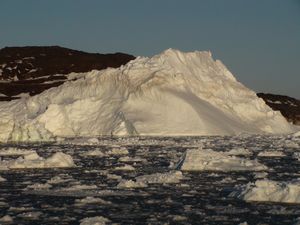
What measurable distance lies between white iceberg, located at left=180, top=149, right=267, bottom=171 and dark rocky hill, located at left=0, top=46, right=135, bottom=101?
62.2 m

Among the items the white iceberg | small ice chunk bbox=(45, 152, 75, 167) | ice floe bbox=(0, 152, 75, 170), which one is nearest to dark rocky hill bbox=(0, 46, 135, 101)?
ice floe bbox=(0, 152, 75, 170)

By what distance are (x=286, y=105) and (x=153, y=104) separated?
160 ft

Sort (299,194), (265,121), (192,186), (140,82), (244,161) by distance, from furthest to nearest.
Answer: (265,121)
(140,82)
(244,161)
(192,186)
(299,194)

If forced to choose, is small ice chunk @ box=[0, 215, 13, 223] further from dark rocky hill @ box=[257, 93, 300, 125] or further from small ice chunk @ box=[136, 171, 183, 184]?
dark rocky hill @ box=[257, 93, 300, 125]

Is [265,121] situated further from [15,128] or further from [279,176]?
[279,176]

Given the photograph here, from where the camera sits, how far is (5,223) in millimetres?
8844

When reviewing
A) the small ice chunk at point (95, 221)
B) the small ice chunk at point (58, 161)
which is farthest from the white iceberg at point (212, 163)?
the small ice chunk at point (95, 221)

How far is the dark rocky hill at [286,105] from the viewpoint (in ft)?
259

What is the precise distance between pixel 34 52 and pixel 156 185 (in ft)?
338

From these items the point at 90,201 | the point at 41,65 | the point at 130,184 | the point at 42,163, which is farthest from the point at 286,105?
the point at 90,201

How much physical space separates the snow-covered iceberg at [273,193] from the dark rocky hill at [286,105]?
67.6 metres

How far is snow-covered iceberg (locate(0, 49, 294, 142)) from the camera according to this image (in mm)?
42188

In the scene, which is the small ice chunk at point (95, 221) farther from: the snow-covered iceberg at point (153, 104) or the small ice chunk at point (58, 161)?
the snow-covered iceberg at point (153, 104)

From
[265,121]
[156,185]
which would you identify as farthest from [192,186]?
[265,121]
